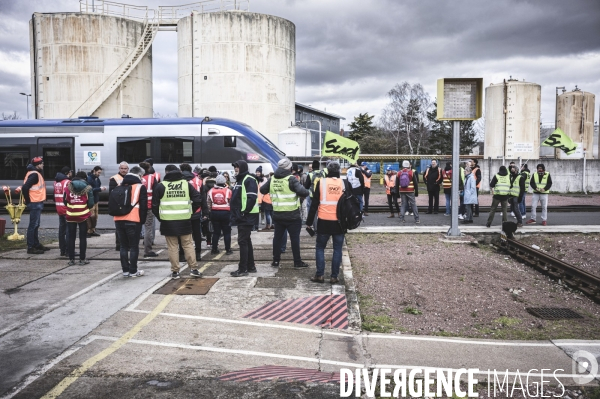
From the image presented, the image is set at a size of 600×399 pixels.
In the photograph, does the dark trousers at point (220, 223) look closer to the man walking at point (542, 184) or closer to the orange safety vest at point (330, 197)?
the orange safety vest at point (330, 197)

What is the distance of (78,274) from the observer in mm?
9336

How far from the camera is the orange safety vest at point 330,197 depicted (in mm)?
8411

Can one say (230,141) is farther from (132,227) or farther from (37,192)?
(132,227)

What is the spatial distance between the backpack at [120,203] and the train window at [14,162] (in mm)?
14084

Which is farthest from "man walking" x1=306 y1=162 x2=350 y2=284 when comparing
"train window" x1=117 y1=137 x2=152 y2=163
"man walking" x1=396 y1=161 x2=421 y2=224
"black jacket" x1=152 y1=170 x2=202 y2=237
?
"train window" x1=117 y1=137 x2=152 y2=163

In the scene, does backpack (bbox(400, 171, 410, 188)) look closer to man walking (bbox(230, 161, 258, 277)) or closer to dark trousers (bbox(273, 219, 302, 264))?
dark trousers (bbox(273, 219, 302, 264))

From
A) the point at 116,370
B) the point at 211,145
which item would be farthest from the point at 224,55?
the point at 116,370

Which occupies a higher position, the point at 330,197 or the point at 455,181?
the point at 455,181

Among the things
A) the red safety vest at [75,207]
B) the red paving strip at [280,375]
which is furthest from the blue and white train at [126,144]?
the red paving strip at [280,375]

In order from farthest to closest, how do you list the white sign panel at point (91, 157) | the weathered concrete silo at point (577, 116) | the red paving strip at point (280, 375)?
the weathered concrete silo at point (577, 116), the white sign panel at point (91, 157), the red paving strip at point (280, 375)

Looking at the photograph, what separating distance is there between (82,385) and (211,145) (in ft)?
50.9

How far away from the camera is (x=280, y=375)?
491 cm

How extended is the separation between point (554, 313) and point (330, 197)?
153 inches

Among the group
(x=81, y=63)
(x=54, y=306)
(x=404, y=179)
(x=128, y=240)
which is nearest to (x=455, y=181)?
(x=404, y=179)
